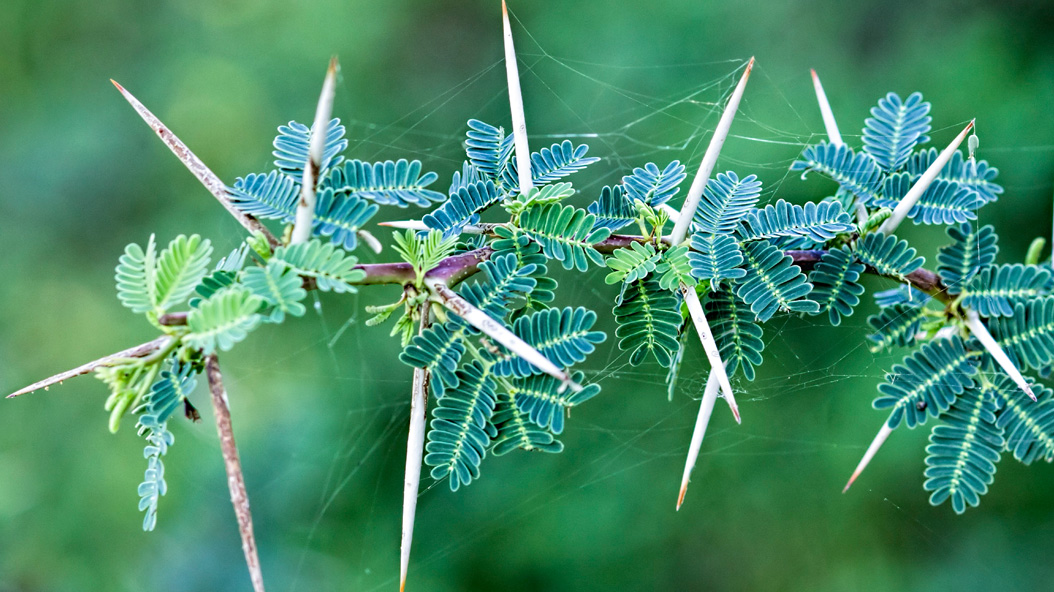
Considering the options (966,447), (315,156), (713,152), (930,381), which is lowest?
(966,447)

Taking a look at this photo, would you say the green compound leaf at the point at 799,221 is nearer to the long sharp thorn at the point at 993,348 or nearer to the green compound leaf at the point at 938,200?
the green compound leaf at the point at 938,200

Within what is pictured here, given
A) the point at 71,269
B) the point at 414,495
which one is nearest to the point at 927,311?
the point at 414,495

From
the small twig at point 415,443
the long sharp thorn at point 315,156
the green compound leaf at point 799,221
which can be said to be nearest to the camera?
the long sharp thorn at point 315,156

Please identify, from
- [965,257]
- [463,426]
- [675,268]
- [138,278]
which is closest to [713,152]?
[675,268]

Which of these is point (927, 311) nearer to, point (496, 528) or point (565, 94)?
point (496, 528)

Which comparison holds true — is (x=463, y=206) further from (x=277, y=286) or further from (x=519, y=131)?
(x=277, y=286)

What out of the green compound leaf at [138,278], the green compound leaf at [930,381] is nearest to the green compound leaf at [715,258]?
the green compound leaf at [930,381]

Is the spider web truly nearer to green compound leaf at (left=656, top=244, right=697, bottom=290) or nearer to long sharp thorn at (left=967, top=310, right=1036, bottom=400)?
long sharp thorn at (left=967, top=310, right=1036, bottom=400)
